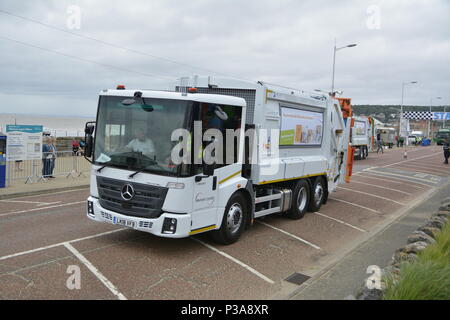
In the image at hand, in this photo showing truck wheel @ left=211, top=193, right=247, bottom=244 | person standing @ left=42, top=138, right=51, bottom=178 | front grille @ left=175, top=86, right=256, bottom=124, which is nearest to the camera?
truck wheel @ left=211, top=193, right=247, bottom=244

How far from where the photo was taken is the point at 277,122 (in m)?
8.34

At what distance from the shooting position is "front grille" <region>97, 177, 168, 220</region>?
6133 millimetres

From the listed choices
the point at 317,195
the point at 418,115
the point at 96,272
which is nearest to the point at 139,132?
the point at 96,272

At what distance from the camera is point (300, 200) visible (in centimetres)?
990

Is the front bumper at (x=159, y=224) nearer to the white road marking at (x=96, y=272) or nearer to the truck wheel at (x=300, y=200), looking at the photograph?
the white road marking at (x=96, y=272)

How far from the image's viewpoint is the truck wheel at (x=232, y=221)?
7.01 metres

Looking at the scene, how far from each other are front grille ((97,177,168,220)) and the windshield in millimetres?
→ 279

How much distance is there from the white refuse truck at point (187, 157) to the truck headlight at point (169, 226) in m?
0.02

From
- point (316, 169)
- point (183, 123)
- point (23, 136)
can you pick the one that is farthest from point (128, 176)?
point (23, 136)

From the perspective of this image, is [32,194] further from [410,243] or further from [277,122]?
[410,243]

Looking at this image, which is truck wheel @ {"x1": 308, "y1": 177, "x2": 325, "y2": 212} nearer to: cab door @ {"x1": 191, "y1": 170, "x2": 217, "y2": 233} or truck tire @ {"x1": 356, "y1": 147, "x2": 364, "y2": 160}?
cab door @ {"x1": 191, "y1": 170, "x2": 217, "y2": 233}

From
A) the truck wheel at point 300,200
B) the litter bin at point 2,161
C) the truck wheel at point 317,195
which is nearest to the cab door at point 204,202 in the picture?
the truck wheel at point 300,200

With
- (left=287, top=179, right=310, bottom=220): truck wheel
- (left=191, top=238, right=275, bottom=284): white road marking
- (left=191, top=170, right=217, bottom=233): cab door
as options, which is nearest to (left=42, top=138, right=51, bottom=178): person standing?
(left=191, top=238, right=275, bottom=284): white road marking

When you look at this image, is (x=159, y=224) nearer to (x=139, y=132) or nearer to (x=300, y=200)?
(x=139, y=132)
